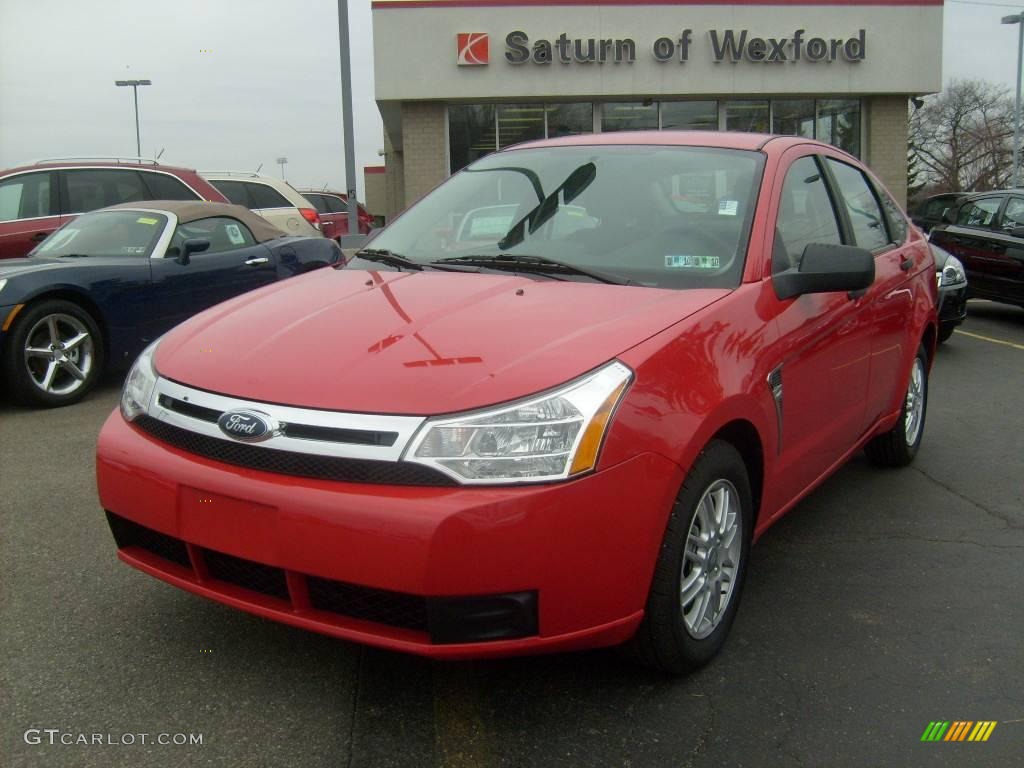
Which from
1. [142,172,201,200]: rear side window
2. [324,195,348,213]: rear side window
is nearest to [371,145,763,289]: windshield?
[142,172,201,200]: rear side window

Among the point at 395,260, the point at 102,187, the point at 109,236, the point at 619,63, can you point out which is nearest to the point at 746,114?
the point at 619,63

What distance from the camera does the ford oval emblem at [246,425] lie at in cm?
242

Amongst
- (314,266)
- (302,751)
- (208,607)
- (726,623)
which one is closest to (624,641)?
(726,623)

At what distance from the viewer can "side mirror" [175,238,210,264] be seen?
7359 millimetres

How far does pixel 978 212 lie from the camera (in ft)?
35.7

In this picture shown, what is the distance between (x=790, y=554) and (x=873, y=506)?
0.81 meters

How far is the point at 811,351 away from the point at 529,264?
3.35 ft

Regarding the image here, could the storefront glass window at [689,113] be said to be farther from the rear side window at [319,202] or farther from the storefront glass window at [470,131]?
the rear side window at [319,202]

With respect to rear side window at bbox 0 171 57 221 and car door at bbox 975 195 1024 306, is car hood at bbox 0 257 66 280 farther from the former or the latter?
car door at bbox 975 195 1024 306

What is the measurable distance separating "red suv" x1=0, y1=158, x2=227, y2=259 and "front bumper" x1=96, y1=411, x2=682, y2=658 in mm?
8220

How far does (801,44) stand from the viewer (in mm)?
20266

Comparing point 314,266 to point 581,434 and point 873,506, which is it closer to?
point 873,506

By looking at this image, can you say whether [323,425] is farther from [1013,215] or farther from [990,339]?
[1013,215]

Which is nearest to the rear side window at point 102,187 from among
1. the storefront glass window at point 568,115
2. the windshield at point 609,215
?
the windshield at point 609,215
